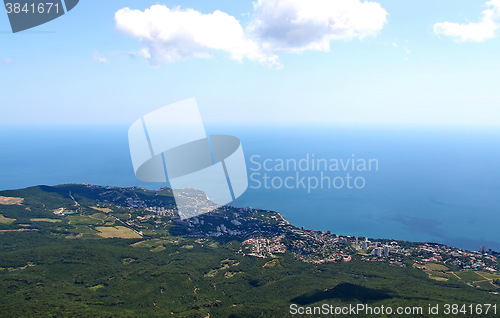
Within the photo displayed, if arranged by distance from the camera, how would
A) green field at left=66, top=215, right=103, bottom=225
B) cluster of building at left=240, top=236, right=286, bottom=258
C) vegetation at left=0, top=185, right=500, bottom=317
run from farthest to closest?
green field at left=66, top=215, right=103, bottom=225, cluster of building at left=240, top=236, right=286, bottom=258, vegetation at left=0, top=185, right=500, bottom=317

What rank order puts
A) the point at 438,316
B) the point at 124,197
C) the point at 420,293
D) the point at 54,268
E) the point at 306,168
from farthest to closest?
the point at 306,168, the point at 124,197, the point at 54,268, the point at 420,293, the point at 438,316

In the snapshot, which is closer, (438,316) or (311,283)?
(438,316)

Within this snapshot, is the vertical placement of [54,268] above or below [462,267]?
above

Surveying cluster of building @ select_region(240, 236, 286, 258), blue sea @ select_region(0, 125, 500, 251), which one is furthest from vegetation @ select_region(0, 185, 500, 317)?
blue sea @ select_region(0, 125, 500, 251)

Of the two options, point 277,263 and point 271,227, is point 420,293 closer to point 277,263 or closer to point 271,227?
point 277,263

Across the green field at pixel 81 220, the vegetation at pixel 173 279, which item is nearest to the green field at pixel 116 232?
the vegetation at pixel 173 279

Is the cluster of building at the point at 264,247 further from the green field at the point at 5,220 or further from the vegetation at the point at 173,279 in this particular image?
the green field at the point at 5,220

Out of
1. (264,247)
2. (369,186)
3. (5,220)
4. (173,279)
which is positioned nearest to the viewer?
(173,279)

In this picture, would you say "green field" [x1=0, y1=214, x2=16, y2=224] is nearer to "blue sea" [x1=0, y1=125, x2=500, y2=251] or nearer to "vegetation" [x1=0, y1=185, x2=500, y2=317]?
"vegetation" [x1=0, y1=185, x2=500, y2=317]

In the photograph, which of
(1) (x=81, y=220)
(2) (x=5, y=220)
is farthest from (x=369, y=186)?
(2) (x=5, y=220)

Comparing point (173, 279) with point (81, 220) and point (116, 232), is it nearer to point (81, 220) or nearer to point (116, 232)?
point (116, 232)

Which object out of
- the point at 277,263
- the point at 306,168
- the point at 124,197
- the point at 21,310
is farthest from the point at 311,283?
the point at 306,168
